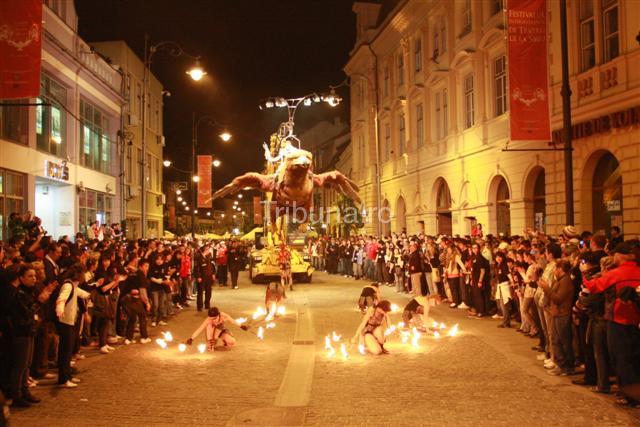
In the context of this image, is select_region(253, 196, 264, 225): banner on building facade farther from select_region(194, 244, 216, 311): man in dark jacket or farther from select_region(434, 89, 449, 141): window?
select_region(194, 244, 216, 311): man in dark jacket

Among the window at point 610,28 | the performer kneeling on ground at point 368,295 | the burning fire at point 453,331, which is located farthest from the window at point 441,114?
the burning fire at point 453,331

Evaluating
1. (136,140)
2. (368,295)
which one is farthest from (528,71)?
(136,140)

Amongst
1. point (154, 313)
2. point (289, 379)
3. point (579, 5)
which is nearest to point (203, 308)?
point (154, 313)

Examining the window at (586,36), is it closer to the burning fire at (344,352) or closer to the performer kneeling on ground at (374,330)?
the performer kneeling on ground at (374,330)

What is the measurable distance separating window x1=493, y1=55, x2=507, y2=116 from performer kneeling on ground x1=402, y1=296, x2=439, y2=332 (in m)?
13.3

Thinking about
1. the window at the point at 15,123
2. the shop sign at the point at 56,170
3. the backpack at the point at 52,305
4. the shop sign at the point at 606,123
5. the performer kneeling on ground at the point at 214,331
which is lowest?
the performer kneeling on ground at the point at 214,331

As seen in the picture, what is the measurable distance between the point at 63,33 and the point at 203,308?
12.2 m

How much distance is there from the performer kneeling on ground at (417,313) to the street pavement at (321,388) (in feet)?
1.85

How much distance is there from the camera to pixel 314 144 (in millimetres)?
79438

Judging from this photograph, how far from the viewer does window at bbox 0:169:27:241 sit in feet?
60.4

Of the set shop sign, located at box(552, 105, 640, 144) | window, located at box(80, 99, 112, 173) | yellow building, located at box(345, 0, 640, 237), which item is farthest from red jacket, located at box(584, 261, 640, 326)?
window, located at box(80, 99, 112, 173)

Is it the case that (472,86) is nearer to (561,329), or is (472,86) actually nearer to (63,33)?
(63,33)

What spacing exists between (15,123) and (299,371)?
46.9ft

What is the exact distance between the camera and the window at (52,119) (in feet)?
70.7
